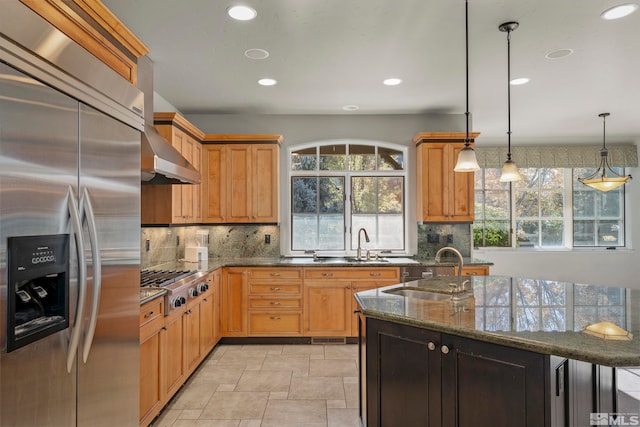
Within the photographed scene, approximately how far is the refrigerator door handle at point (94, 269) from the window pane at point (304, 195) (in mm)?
3752

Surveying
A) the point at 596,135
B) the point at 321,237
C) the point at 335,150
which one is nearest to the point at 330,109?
the point at 335,150

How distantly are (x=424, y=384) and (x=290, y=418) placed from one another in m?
1.31

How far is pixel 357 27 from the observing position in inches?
111

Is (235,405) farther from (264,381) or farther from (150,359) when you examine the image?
(150,359)

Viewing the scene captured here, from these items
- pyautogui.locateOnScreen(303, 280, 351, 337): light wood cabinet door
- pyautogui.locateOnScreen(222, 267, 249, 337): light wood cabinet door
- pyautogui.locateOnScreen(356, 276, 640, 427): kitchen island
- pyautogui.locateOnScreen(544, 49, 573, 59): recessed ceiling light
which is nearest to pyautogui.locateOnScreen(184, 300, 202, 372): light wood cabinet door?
pyautogui.locateOnScreen(222, 267, 249, 337): light wood cabinet door

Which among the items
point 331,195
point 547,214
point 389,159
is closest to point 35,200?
point 331,195

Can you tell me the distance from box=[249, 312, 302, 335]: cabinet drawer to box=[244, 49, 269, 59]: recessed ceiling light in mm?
2705

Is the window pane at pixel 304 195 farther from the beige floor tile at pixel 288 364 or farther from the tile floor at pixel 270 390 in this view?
the beige floor tile at pixel 288 364

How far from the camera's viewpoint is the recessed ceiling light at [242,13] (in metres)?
2.54

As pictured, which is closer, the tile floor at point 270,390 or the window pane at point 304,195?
the tile floor at point 270,390

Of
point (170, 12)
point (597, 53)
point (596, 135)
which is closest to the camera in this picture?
point (170, 12)

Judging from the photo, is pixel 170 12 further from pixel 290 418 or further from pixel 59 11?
pixel 290 418

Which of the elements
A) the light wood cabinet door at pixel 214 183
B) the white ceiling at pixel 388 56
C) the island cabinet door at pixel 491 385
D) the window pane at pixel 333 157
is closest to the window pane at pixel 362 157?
the window pane at pixel 333 157

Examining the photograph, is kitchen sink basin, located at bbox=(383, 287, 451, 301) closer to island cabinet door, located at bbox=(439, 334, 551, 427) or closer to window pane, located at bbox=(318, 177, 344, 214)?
island cabinet door, located at bbox=(439, 334, 551, 427)
